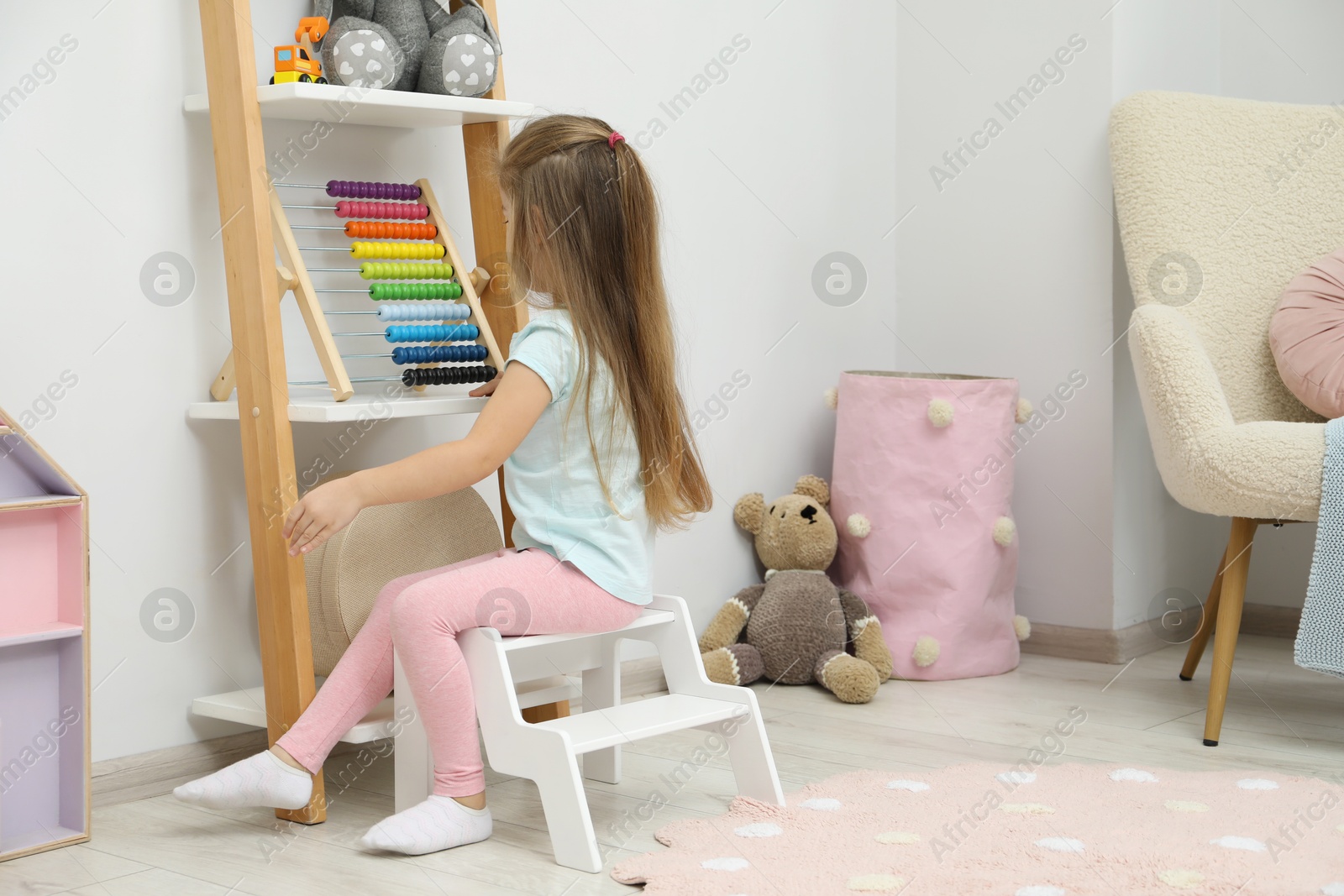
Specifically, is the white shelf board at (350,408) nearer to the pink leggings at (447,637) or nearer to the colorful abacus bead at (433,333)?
the colorful abacus bead at (433,333)

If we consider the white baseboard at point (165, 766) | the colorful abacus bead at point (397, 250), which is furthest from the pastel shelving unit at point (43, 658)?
the colorful abacus bead at point (397, 250)

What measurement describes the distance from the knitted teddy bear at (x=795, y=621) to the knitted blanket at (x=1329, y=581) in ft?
2.03

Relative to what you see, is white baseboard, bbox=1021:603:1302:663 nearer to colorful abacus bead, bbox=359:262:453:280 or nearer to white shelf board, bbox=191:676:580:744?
white shelf board, bbox=191:676:580:744

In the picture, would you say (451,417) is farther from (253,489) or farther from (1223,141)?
(1223,141)

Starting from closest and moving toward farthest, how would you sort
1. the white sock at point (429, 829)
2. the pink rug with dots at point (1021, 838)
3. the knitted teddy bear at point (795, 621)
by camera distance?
the pink rug with dots at point (1021, 838), the white sock at point (429, 829), the knitted teddy bear at point (795, 621)

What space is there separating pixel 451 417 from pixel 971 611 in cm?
94

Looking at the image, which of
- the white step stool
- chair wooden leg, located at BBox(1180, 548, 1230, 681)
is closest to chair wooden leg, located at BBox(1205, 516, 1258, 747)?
chair wooden leg, located at BBox(1180, 548, 1230, 681)

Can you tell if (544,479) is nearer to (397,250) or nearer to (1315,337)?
(397,250)

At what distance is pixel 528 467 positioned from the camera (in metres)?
1.46

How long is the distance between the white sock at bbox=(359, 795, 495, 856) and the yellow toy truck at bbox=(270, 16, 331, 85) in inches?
31.9

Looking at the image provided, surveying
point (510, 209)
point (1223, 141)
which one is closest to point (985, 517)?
point (1223, 141)

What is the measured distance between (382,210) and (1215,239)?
129cm

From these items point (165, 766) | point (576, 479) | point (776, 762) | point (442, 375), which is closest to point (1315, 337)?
point (776, 762)

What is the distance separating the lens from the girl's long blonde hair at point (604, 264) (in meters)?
1.43
